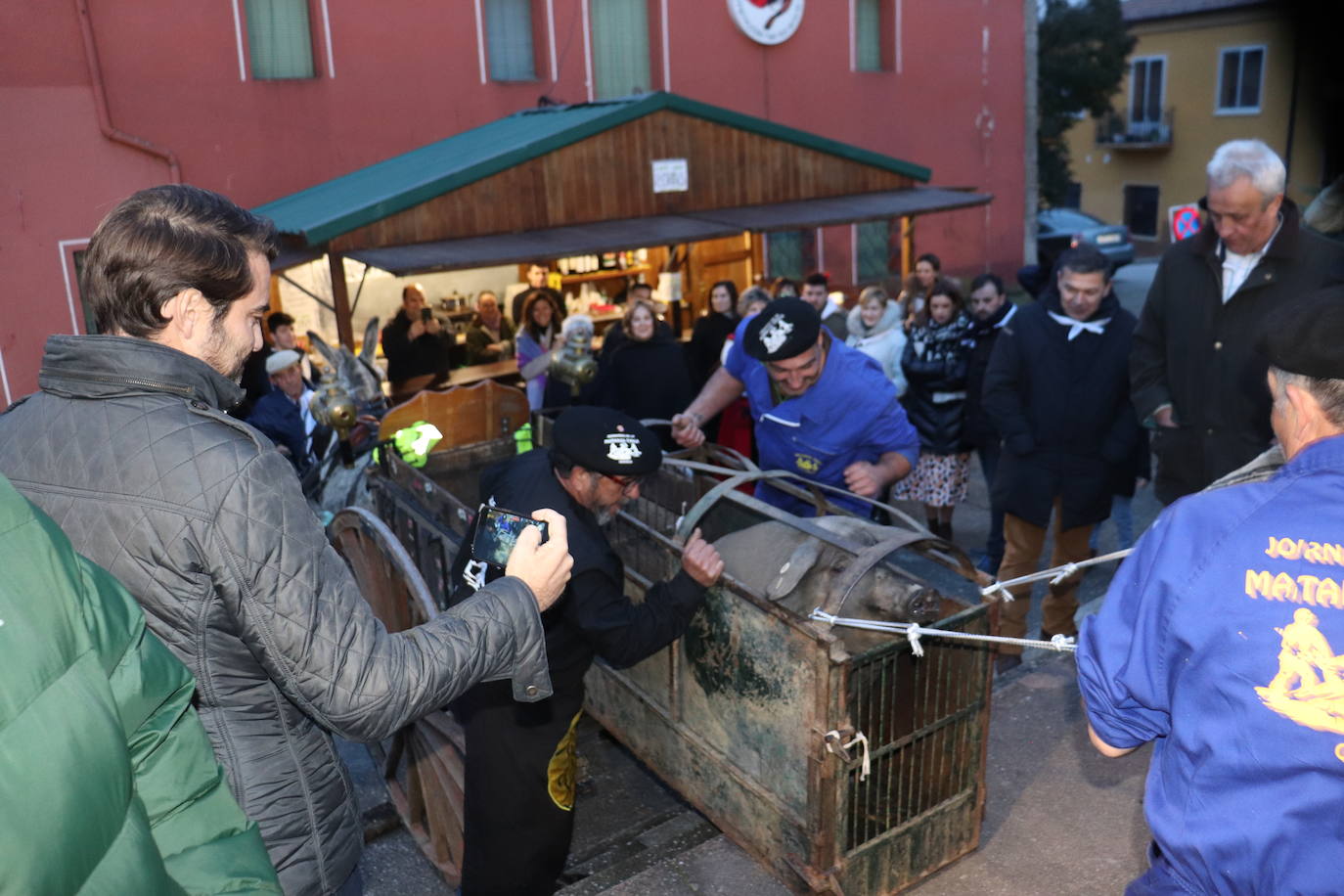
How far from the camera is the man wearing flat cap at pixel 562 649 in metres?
3.17

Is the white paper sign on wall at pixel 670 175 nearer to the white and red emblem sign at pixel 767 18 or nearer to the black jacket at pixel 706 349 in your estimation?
the black jacket at pixel 706 349

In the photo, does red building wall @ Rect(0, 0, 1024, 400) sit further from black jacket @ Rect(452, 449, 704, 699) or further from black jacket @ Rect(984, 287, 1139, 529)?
black jacket @ Rect(984, 287, 1139, 529)

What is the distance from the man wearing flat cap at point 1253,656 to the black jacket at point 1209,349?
2275 mm

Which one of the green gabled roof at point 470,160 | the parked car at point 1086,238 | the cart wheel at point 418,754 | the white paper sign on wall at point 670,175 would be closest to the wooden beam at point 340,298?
the green gabled roof at point 470,160

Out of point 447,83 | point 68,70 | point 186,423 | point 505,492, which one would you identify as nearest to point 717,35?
point 447,83

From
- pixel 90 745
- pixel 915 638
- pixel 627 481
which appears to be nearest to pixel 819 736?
pixel 915 638

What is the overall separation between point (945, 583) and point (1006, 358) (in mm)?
1838

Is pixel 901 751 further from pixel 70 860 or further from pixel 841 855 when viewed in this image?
pixel 70 860

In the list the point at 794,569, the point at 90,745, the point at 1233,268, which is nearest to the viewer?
the point at 90,745

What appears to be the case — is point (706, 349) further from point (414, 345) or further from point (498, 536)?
point (498, 536)

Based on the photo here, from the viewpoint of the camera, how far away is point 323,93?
11820 mm

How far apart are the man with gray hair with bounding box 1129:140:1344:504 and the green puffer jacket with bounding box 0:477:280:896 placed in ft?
12.4

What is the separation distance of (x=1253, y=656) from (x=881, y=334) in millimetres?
6353

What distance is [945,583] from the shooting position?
6.51 meters
